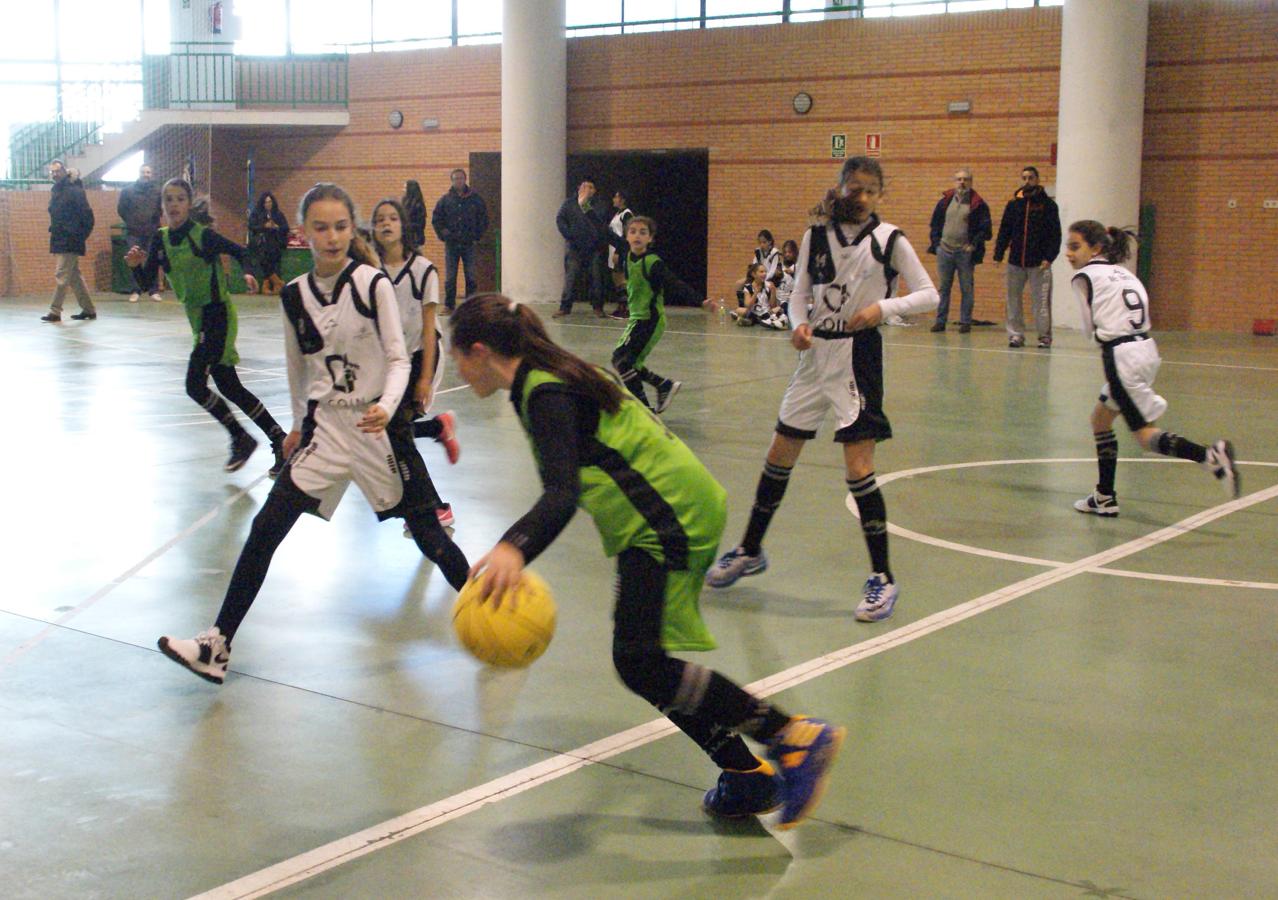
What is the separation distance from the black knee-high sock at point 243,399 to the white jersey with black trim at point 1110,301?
5.32m

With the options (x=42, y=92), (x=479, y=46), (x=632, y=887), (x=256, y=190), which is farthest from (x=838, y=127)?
(x=632, y=887)

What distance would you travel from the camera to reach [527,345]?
3.74 meters

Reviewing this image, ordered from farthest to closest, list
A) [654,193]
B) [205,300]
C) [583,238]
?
[654,193]
[583,238]
[205,300]

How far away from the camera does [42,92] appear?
104 ft

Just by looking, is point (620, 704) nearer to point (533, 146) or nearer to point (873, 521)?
point (873, 521)

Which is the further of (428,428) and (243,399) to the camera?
Answer: (243,399)

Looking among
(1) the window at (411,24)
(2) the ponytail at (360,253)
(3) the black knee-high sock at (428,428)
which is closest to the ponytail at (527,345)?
Answer: (2) the ponytail at (360,253)

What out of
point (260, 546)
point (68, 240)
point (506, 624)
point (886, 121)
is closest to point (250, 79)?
point (68, 240)

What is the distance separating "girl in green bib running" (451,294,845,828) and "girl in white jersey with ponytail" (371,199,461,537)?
11.7 feet

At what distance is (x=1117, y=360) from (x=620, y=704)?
4588 mm

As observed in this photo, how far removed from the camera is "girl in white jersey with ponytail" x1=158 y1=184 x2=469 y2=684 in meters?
5.37

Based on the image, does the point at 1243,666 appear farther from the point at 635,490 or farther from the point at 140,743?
the point at 140,743

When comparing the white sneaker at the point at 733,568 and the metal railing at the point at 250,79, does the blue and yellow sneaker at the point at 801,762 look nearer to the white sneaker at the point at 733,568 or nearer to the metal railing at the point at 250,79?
the white sneaker at the point at 733,568

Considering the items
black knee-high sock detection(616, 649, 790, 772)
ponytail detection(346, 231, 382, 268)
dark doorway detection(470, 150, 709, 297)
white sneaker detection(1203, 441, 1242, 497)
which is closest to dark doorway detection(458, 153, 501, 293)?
dark doorway detection(470, 150, 709, 297)
